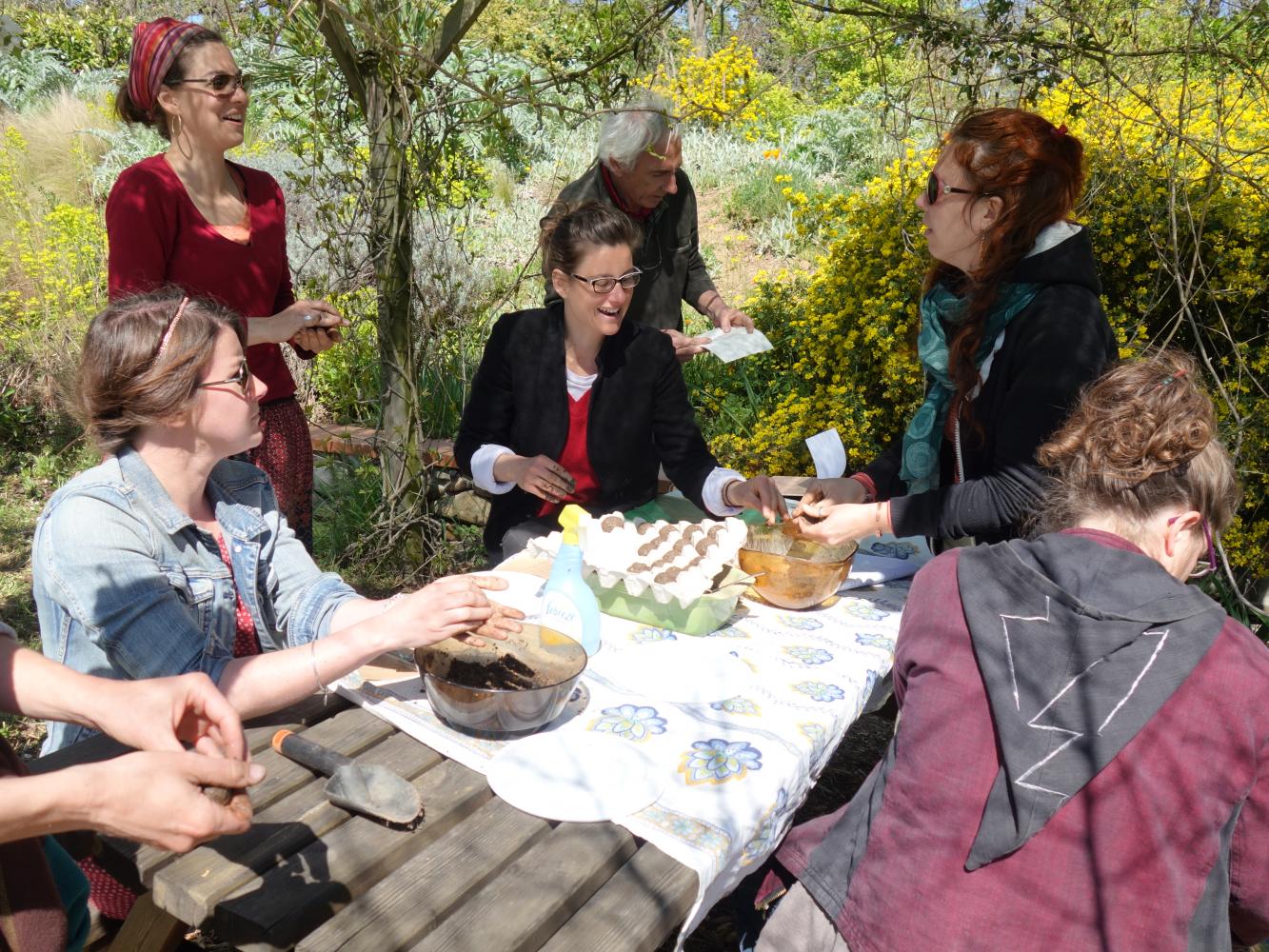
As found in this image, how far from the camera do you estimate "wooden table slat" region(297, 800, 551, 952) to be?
125 cm

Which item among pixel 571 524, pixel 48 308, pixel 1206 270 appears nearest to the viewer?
pixel 571 524

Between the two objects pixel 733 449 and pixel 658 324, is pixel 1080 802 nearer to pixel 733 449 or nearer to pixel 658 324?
pixel 658 324

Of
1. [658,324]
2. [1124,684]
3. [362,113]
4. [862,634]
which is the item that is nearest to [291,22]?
[362,113]

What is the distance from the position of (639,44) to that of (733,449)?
7.13 ft

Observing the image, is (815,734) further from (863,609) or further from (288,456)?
(288,456)

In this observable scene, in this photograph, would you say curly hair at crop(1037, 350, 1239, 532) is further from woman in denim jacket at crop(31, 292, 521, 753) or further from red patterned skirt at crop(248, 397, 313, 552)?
red patterned skirt at crop(248, 397, 313, 552)

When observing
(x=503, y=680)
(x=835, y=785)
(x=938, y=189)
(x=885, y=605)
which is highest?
(x=938, y=189)

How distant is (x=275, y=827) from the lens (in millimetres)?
1447

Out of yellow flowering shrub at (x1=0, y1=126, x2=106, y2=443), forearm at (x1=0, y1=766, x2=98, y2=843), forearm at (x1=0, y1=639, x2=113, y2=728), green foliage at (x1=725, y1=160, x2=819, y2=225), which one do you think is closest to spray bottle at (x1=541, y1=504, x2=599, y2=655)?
forearm at (x1=0, y1=639, x2=113, y2=728)

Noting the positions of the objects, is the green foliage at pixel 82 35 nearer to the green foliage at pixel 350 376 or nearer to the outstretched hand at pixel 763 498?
the green foliage at pixel 350 376

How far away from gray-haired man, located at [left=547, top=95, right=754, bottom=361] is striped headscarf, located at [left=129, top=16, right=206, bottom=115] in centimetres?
132

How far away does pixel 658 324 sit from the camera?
4.27m

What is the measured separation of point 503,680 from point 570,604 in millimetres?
315

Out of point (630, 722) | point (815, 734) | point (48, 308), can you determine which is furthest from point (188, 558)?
point (48, 308)
